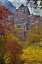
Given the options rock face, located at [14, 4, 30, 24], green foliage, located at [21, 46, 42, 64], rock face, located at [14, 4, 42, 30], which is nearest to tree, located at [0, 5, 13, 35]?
green foliage, located at [21, 46, 42, 64]

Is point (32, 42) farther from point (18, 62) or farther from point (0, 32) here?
point (0, 32)

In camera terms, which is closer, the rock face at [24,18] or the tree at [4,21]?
the tree at [4,21]

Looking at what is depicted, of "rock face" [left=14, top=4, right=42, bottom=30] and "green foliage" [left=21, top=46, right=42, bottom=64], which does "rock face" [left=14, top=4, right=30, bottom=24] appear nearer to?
"rock face" [left=14, top=4, right=42, bottom=30]

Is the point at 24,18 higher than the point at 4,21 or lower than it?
lower

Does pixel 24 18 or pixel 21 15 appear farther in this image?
pixel 21 15

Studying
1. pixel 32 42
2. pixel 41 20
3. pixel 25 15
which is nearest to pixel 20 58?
pixel 32 42

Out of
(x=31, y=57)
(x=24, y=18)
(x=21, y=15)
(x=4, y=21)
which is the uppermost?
(x=4, y=21)

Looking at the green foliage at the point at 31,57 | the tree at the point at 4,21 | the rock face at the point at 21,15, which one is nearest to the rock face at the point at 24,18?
the rock face at the point at 21,15

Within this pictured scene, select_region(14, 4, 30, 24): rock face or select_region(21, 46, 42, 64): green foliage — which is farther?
select_region(14, 4, 30, 24): rock face

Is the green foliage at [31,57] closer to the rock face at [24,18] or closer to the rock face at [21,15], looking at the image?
the rock face at [24,18]

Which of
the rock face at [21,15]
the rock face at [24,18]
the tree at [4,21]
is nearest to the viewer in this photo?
the tree at [4,21]

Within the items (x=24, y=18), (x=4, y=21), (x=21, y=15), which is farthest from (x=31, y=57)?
(x=21, y=15)

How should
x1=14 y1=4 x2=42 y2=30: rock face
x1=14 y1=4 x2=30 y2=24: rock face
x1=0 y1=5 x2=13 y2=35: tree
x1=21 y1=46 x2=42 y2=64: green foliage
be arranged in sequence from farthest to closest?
x1=14 y1=4 x2=30 y2=24: rock face → x1=14 y1=4 x2=42 y2=30: rock face → x1=21 y1=46 x2=42 y2=64: green foliage → x1=0 y1=5 x2=13 y2=35: tree

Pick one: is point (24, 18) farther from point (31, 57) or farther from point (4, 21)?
point (4, 21)
